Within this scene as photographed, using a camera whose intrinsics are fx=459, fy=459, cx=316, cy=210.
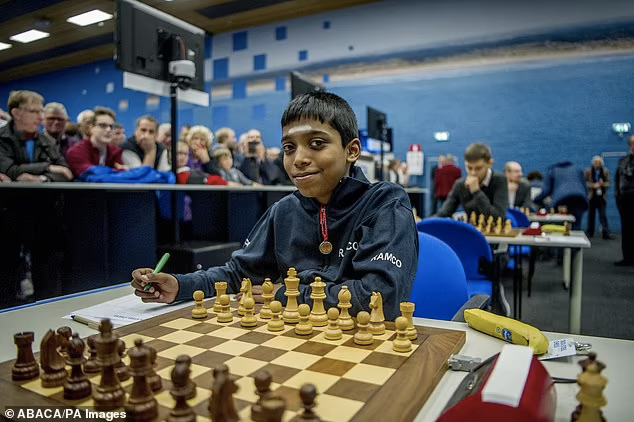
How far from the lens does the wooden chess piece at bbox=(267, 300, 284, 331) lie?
949 mm

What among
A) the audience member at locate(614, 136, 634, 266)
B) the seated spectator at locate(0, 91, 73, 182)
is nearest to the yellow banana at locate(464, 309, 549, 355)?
the seated spectator at locate(0, 91, 73, 182)

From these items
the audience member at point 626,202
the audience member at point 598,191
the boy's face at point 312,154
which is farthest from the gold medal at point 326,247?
the audience member at point 598,191

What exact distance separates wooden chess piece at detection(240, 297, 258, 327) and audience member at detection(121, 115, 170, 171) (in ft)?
12.1

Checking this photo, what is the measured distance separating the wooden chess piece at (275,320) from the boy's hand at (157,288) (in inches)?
13.7

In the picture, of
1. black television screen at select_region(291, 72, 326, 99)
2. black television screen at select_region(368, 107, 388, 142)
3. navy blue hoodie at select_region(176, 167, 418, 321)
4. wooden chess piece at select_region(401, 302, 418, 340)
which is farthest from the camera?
black television screen at select_region(368, 107, 388, 142)

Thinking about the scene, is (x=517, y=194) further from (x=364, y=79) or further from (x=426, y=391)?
(x=426, y=391)

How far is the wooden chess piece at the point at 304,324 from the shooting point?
36.6 inches

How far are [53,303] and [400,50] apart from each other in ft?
27.8

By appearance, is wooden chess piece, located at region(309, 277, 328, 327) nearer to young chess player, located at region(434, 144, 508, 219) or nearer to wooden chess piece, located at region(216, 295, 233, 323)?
wooden chess piece, located at region(216, 295, 233, 323)

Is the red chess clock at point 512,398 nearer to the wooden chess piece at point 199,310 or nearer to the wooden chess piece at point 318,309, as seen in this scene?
the wooden chess piece at point 318,309

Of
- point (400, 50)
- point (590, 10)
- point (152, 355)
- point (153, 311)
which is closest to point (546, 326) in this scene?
point (153, 311)

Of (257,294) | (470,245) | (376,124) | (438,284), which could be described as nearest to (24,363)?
(257,294)

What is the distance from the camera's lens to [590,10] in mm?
7125

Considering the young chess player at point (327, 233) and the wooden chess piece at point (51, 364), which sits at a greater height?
the young chess player at point (327, 233)
